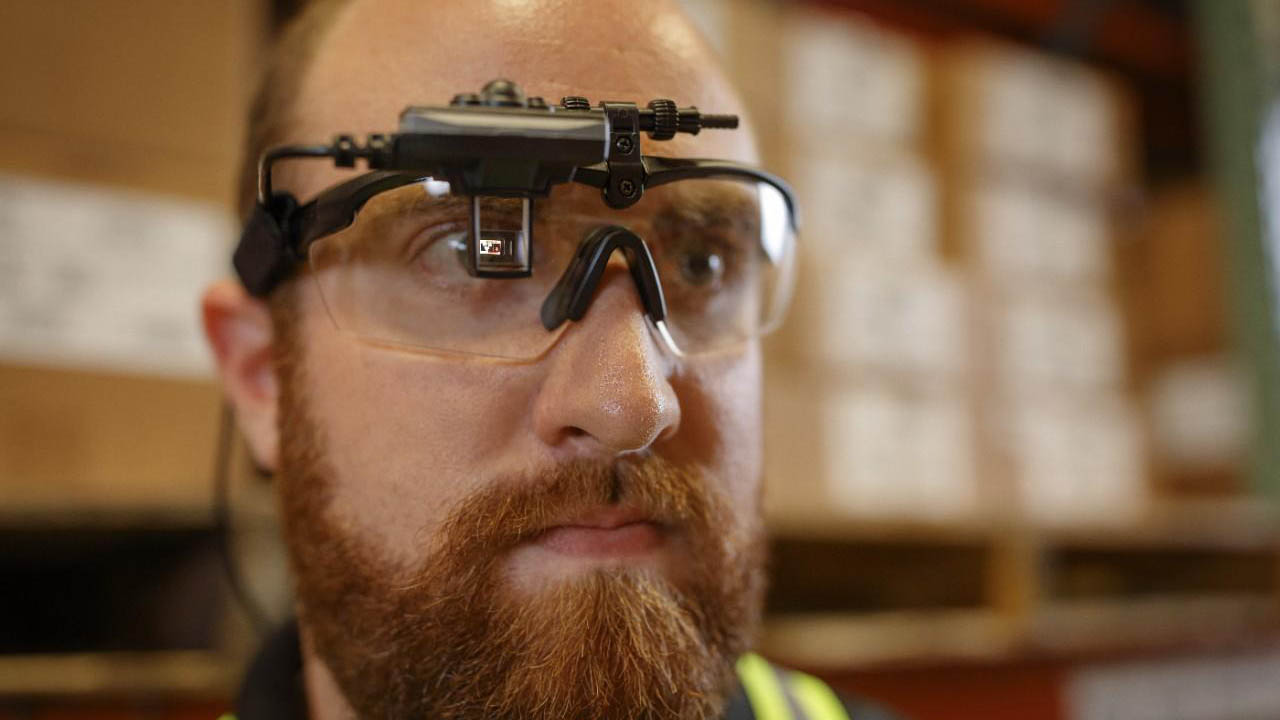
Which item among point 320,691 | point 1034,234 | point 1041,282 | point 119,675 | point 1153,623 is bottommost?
point 1153,623

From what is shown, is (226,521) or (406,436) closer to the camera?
(406,436)

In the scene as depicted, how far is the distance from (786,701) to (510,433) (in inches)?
23.3

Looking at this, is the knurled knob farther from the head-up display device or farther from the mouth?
the mouth

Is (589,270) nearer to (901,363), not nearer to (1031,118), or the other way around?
(901,363)

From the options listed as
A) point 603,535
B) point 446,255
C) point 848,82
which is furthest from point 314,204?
point 848,82

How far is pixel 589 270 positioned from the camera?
2.64ft

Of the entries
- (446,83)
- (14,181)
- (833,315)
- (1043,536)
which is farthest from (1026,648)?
(14,181)

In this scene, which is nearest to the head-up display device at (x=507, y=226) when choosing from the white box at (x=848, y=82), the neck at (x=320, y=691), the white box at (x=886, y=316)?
the neck at (x=320, y=691)

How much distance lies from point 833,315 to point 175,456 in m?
1.33

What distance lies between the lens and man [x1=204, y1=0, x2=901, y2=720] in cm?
79

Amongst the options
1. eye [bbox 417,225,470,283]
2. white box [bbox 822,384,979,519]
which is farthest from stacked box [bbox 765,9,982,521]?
eye [bbox 417,225,470,283]

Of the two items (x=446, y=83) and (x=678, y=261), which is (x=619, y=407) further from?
(x=446, y=83)

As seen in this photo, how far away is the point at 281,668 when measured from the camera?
109 cm

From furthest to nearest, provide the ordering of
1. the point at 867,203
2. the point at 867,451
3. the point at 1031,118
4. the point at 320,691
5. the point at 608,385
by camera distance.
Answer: the point at 1031,118, the point at 867,203, the point at 867,451, the point at 320,691, the point at 608,385
